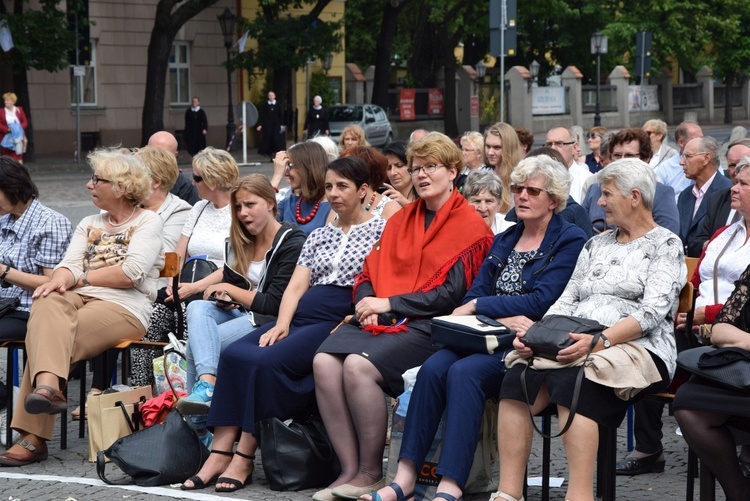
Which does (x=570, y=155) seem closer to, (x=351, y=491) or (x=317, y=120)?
(x=351, y=491)

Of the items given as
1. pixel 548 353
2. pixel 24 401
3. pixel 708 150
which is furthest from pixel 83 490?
pixel 708 150

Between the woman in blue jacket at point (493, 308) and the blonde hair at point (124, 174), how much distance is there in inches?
87.4

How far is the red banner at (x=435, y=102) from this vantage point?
4503cm

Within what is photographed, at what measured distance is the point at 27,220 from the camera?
23.0 ft

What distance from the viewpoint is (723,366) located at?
4844 millimetres

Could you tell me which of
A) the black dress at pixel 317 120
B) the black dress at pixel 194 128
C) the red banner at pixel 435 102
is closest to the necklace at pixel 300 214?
the black dress at pixel 194 128

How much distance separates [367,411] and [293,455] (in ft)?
1.56

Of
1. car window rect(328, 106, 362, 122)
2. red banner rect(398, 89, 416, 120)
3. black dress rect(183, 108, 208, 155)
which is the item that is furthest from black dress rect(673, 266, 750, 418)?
red banner rect(398, 89, 416, 120)

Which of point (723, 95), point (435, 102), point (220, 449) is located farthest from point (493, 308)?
point (723, 95)

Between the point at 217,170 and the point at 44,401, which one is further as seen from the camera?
the point at 217,170

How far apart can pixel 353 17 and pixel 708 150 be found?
130 ft

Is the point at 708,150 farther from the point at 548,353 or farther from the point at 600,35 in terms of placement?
the point at 600,35

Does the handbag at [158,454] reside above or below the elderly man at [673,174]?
below

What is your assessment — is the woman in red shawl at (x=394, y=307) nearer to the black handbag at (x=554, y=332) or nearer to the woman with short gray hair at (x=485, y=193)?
the black handbag at (x=554, y=332)
